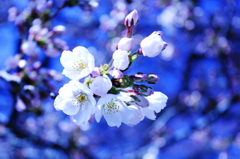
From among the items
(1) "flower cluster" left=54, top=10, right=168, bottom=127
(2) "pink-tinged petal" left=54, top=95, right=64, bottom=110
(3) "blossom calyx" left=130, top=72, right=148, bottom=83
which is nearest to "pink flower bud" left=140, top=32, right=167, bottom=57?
(1) "flower cluster" left=54, top=10, right=168, bottom=127

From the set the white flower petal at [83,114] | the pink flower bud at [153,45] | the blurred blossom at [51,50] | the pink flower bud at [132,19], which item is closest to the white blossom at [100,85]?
the white flower petal at [83,114]

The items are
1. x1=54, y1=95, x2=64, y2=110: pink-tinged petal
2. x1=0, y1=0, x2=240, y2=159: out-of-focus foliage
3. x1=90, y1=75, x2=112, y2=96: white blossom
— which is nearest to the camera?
x1=90, y1=75, x2=112, y2=96: white blossom

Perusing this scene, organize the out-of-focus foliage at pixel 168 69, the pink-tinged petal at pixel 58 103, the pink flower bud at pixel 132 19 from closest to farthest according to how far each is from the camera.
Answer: the pink-tinged petal at pixel 58 103
the pink flower bud at pixel 132 19
the out-of-focus foliage at pixel 168 69

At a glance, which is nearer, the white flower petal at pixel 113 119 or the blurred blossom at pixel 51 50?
the white flower petal at pixel 113 119

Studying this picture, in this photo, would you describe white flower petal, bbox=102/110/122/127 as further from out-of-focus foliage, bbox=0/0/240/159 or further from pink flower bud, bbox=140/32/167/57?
out-of-focus foliage, bbox=0/0/240/159

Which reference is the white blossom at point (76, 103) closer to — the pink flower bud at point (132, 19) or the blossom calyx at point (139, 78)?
the blossom calyx at point (139, 78)

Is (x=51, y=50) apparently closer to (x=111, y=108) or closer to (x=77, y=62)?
(x=77, y=62)

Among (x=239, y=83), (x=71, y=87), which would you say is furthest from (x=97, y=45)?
(x=71, y=87)
